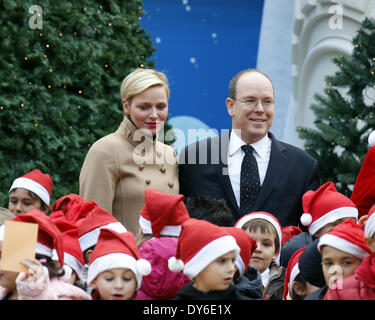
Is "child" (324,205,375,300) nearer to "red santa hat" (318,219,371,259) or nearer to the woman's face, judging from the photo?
"red santa hat" (318,219,371,259)

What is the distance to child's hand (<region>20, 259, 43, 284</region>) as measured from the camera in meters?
2.71

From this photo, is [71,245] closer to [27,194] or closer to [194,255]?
[194,255]

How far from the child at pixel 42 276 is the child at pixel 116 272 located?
0.28ft

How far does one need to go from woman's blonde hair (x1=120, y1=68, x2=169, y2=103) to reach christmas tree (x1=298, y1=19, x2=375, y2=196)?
3.00 m

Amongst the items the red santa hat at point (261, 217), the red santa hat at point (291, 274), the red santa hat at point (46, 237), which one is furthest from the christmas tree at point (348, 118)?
the red santa hat at point (46, 237)

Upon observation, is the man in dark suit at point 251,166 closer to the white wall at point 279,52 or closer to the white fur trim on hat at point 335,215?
the white fur trim on hat at point 335,215

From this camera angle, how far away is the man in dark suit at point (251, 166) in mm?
4121

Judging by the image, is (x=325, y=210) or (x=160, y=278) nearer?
(x=160, y=278)

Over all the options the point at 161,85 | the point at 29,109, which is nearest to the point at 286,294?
the point at 161,85

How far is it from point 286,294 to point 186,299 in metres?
0.85

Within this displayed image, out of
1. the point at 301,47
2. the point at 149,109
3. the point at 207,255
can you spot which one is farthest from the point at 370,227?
the point at 301,47

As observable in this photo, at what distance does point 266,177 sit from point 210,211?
2.25 feet

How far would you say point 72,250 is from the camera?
10.7 feet

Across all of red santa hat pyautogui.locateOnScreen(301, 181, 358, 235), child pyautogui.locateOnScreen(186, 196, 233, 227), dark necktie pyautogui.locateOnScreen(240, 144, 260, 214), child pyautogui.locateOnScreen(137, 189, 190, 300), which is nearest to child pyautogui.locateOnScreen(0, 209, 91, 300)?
child pyautogui.locateOnScreen(137, 189, 190, 300)
